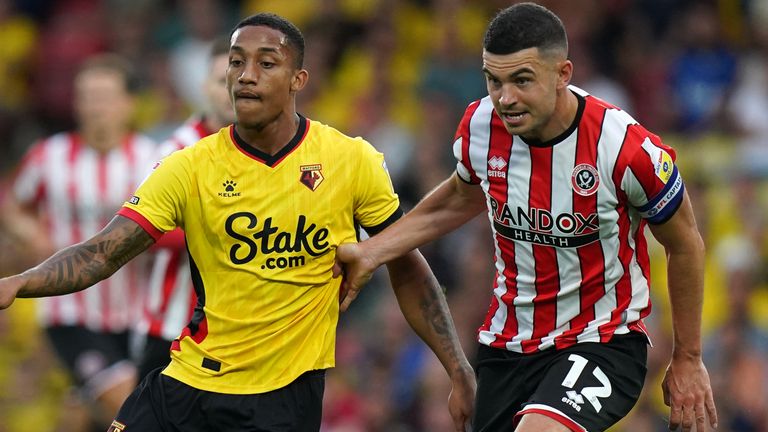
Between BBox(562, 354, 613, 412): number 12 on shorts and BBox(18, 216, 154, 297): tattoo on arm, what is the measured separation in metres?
1.75

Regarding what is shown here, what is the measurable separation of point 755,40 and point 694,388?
7114mm

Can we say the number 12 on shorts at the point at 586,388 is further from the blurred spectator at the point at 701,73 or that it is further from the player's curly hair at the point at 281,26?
the blurred spectator at the point at 701,73

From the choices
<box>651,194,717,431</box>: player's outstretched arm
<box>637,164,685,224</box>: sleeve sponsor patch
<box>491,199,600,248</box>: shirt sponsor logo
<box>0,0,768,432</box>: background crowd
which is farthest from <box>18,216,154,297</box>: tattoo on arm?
<box>0,0,768,432</box>: background crowd

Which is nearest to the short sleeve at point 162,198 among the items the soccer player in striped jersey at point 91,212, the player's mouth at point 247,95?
the player's mouth at point 247,95

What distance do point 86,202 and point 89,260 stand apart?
12.1ft

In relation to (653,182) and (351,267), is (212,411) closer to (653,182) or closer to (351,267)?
(351,267)

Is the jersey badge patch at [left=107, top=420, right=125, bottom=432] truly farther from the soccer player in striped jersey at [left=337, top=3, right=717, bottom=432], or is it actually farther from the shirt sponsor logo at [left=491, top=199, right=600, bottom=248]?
the shirt sponsor logo at [left=491, top=199, right=600, bottom=248]

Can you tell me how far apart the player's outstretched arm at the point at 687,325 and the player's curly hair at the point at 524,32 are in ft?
2.71

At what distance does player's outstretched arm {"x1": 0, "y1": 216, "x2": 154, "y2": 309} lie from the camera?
5.18 m

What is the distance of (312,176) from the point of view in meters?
5.56

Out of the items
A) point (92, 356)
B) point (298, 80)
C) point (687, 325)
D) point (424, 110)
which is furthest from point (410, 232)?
point (424, 110)

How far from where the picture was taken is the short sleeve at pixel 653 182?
5.40 meters

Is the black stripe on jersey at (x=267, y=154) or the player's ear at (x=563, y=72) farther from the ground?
the player's ear at (x=563, y=72)

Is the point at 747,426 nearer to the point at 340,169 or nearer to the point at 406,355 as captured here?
the point at 406,355
